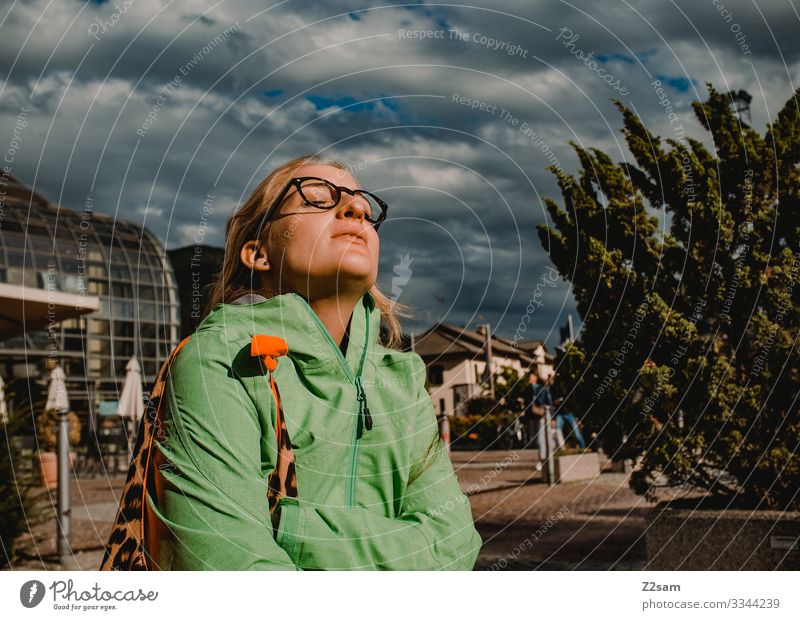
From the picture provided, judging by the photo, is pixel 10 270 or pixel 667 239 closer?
pixel 667 239

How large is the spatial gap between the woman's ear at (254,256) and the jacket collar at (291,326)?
98 millimetres

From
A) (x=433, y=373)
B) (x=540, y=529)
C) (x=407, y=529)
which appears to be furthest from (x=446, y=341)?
(x=540, y=529)

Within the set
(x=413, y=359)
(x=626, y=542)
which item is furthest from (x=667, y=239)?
(x=413, y=359)

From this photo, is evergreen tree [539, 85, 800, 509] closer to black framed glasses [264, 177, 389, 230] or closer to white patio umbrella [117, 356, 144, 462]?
black framed glasses [264, 177, 389, 230]

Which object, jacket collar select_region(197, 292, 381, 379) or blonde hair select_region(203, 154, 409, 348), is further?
blonde hair select_region(203, 154, 409, 348)

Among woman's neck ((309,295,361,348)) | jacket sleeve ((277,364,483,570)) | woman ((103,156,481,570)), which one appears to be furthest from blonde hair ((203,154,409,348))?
jacket sleeve ((277,364,483,570))

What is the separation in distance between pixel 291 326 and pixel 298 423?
18 centimetres

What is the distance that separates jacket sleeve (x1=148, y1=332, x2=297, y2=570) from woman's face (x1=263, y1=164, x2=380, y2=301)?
25cm

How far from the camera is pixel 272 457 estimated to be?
133cm

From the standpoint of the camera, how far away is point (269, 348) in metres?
1.32

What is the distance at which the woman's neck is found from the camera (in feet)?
5.03

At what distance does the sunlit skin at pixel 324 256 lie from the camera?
1.49 m
